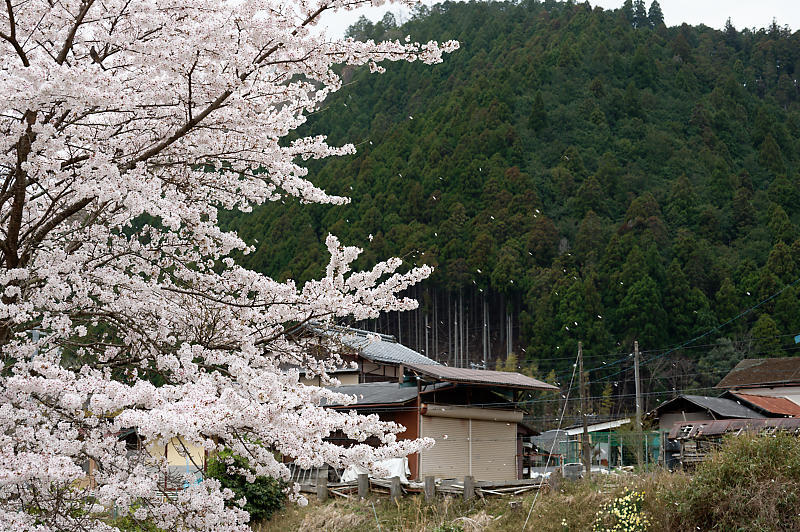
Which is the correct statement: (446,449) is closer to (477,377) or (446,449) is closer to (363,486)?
(477,377)

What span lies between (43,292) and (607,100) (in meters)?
70.3

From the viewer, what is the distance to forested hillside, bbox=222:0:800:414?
45094 millimetres

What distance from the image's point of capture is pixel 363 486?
15578 mm

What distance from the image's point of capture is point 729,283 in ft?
153

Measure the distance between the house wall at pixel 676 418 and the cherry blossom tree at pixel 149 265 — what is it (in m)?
19.1

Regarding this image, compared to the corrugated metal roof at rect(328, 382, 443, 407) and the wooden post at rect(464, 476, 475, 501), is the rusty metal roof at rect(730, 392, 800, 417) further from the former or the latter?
the wooden post at rect(464, 476, 475, 501)

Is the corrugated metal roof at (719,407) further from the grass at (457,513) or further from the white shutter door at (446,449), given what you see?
the grass at (457,513)

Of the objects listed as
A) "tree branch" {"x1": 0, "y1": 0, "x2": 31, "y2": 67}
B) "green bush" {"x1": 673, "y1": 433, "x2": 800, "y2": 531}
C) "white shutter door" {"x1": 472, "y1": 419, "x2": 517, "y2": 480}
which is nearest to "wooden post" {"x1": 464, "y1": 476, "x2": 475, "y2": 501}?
"green bush" {"x1": 673, "y1": 433, "x2": 800, "y2": 531}

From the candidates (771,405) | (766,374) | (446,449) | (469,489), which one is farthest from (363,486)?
(766,374)

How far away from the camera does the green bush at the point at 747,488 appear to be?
30.1 feet

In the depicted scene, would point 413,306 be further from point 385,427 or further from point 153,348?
point 153,348

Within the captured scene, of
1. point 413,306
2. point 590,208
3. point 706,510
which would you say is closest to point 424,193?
point 590,208

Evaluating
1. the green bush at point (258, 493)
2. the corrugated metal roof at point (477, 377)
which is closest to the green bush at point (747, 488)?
the corrugated metal roof at point (477, 377)

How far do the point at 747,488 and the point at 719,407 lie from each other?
45.2ft
